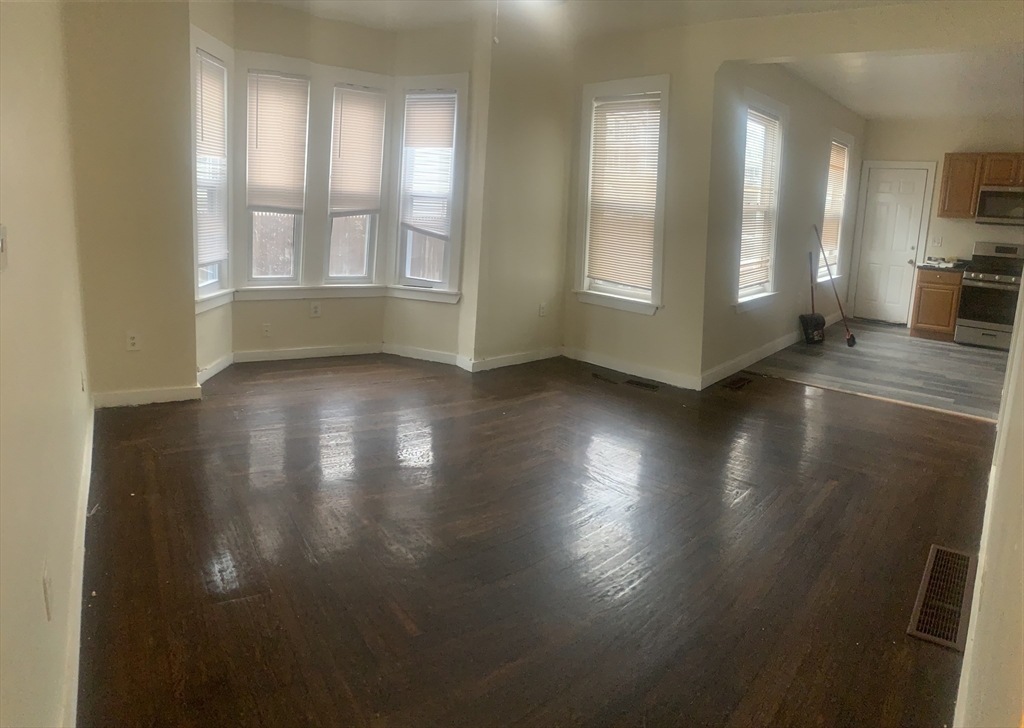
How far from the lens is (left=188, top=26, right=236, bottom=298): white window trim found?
452 centimetres

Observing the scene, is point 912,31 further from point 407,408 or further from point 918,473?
point 407,408

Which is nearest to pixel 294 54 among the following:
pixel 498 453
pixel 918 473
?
pixel 498 453

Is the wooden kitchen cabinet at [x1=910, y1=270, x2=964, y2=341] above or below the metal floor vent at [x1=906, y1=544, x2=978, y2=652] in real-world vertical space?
above

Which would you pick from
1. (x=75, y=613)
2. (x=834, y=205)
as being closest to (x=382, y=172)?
(x=75, y=613)

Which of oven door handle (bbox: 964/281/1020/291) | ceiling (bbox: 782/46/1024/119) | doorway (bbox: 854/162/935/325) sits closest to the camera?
ceiling (bbox: 782/46/1024/119)

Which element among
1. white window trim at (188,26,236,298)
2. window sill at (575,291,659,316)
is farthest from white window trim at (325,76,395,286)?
window sill at (575,291,659,316)

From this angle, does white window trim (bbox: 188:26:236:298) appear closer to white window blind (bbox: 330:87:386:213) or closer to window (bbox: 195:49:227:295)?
window (bbox: 195:49:227:295)

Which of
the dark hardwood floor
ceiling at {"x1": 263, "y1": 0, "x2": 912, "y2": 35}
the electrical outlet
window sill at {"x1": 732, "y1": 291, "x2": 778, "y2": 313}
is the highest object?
ceiling at {"x1": 263, "y1": 0, "x2": 912, "y2": 35}

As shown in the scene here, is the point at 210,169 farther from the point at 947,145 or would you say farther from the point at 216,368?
the point at 947,145

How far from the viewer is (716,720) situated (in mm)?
2031

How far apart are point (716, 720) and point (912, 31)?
415 cm

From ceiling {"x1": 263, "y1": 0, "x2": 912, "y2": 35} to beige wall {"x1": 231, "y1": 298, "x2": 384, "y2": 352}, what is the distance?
2.18 metres

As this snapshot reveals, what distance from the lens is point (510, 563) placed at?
2848 mm

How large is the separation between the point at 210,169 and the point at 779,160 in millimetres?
4664
